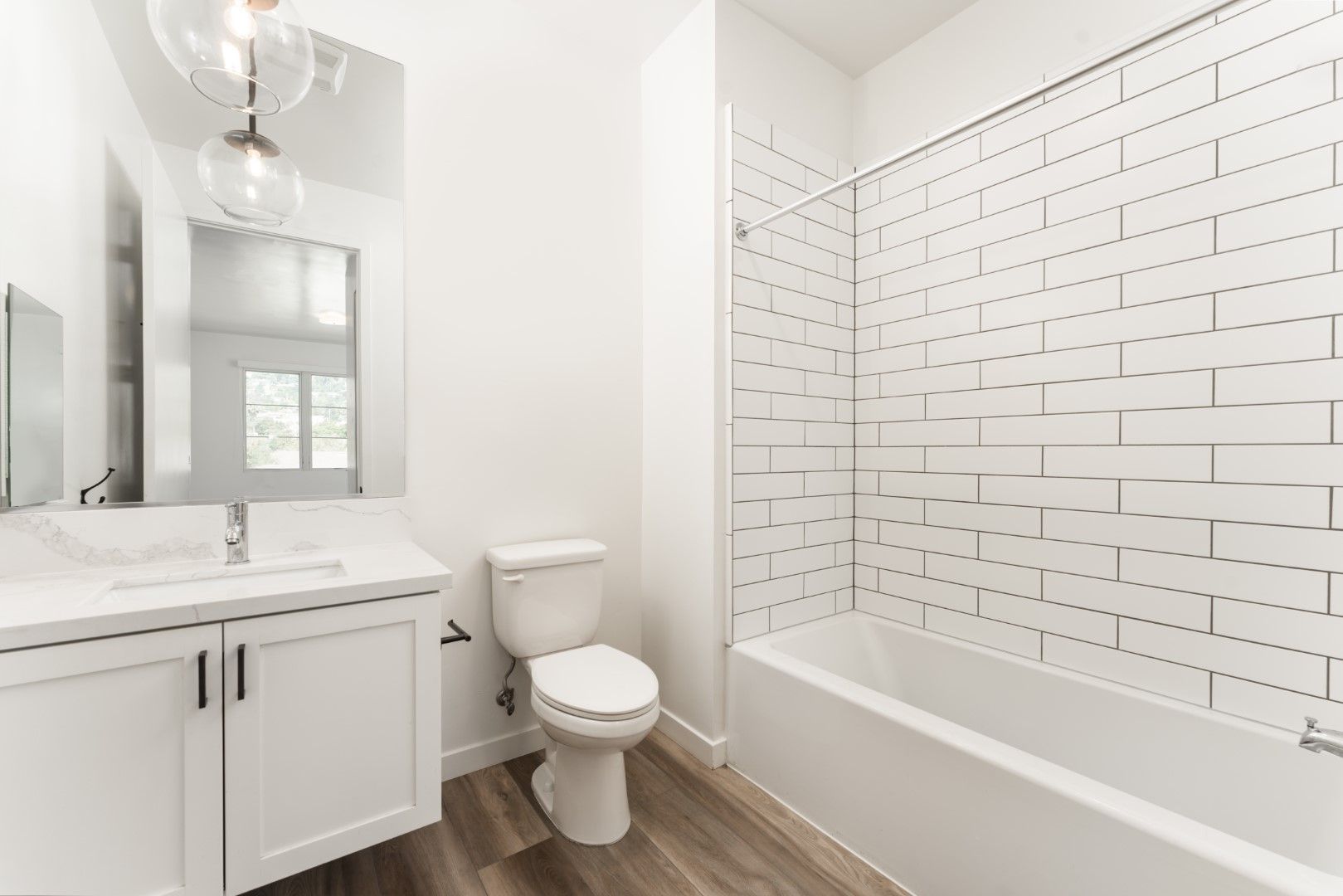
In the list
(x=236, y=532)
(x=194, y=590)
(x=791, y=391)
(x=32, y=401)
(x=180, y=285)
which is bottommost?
(x=194, y=590)

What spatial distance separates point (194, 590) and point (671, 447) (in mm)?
1451

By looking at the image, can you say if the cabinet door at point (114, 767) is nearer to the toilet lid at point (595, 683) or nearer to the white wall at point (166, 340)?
the white wall at point (166, 340)

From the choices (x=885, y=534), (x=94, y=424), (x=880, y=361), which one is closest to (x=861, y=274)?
(x=880, y=361)

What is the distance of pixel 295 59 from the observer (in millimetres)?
1093

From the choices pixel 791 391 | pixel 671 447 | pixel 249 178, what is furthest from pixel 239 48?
pixel 791 391

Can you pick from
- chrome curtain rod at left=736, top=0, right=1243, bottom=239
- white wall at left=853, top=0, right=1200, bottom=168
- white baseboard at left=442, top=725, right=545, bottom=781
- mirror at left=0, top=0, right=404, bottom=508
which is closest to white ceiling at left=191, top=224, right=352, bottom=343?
mirror at left=0, top=0, right=404, bottom=508

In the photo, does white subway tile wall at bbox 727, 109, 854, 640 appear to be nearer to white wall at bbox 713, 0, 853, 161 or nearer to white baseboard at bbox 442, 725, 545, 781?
white wall at bbox 713, 0, 853, 161

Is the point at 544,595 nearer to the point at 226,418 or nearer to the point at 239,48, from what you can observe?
the point at 226,418

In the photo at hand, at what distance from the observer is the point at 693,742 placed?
2084 millimetres

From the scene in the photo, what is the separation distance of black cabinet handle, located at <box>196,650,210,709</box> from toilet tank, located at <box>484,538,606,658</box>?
0.81 meters

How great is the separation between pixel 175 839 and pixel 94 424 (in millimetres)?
973

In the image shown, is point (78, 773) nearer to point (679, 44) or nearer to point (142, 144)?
point (142, 144)

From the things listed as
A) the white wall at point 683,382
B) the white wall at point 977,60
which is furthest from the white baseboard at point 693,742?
the white wall at point 977,60

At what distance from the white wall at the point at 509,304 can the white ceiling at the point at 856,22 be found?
653 millimetres
